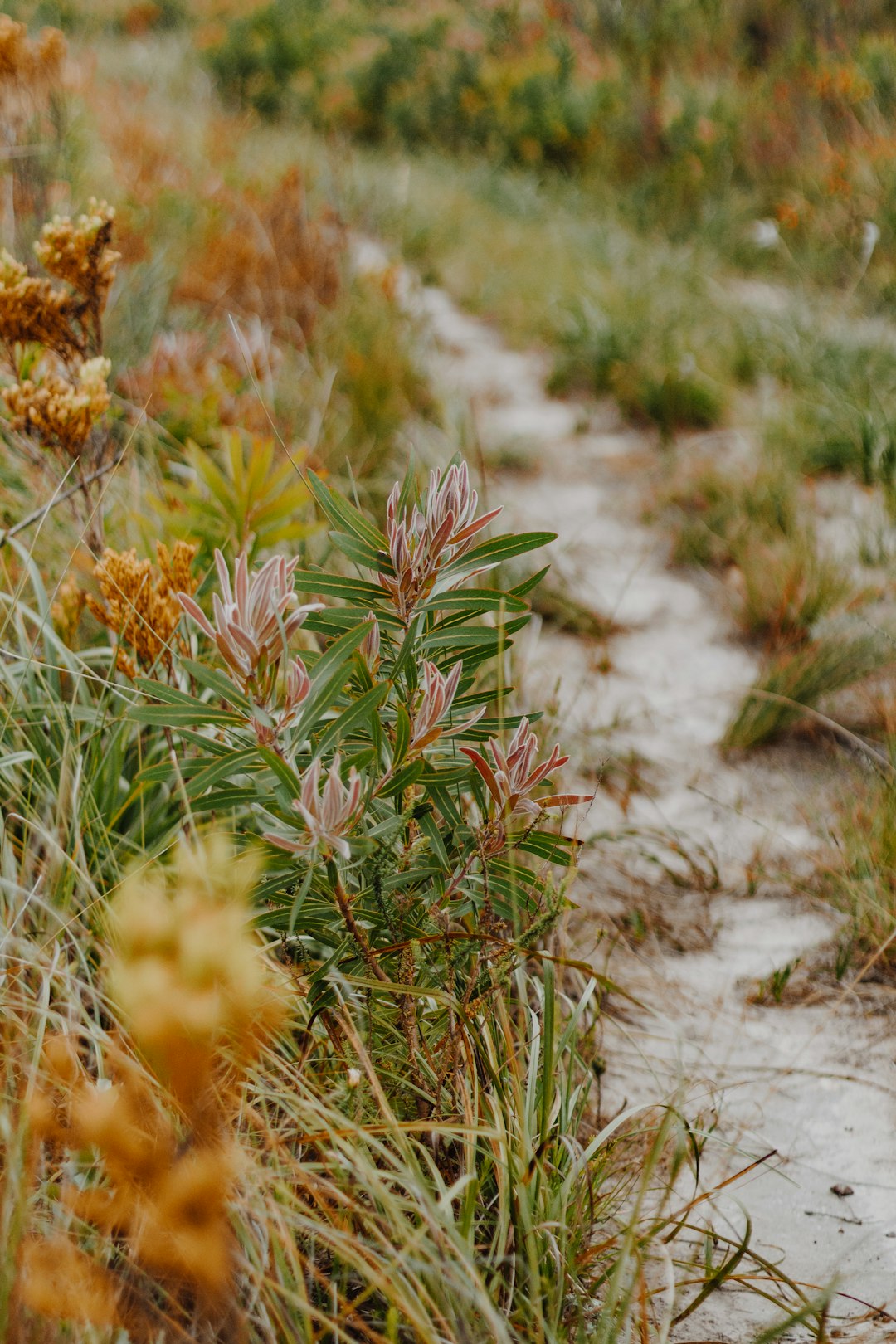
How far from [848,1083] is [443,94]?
9.70m

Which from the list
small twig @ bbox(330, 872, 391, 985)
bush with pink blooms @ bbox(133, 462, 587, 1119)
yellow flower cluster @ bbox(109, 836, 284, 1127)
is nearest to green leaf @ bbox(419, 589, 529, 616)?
bush with pink blooms @ bbox(133, 462, 587, 1119)

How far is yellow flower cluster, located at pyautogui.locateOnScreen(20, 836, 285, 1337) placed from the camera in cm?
56

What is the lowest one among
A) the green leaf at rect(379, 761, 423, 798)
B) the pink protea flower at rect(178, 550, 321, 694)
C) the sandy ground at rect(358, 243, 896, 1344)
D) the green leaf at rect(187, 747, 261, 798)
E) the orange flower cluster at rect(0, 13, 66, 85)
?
the sandy ground at rect(358, 243, 896, 1344)

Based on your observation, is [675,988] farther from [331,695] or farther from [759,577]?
[759,577]

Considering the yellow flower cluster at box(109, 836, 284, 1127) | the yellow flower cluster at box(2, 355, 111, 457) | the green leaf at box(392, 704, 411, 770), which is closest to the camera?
the yellow flower cluster at box(109, 836, 284, 1127)

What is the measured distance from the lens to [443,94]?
8.73m

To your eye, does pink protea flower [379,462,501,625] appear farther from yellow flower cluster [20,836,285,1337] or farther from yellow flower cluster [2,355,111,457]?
yellow flower cluster [2,355,111,457]

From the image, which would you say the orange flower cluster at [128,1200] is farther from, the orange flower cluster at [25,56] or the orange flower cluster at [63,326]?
the orange flower cluster at [25,56]

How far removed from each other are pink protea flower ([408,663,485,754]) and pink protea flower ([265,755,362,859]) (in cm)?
11

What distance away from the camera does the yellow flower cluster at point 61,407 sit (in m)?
1.40

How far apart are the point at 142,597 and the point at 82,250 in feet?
2.22

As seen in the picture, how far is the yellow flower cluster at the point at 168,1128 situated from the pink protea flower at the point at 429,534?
37 cm

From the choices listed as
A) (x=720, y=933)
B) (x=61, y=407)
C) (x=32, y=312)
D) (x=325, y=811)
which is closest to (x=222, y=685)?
(x=325, y=811)

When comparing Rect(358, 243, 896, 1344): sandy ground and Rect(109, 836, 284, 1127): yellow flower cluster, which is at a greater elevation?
Rect(109, 836, 284, 1127): yellow flower cluster
